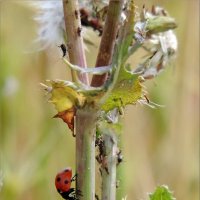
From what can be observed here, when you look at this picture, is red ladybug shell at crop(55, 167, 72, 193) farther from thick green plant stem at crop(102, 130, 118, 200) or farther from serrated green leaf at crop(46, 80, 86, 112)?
Result: serrated green leaf at crop(46, 80, 86, 112)

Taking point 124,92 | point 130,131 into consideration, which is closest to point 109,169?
point 124,92

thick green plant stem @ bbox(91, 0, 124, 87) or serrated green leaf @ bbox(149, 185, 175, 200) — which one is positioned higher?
thick green plant stem @ bbox(91, 0, 124, 87)

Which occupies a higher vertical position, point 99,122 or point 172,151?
point 172,151

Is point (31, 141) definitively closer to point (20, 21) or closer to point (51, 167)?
point (51, 167)

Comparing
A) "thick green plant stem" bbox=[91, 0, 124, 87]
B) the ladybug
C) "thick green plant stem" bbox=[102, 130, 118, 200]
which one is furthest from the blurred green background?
"thick green plant stem" bbox=[91, 0, 124, 87]

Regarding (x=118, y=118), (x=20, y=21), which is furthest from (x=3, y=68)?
(x=118, y=118)
